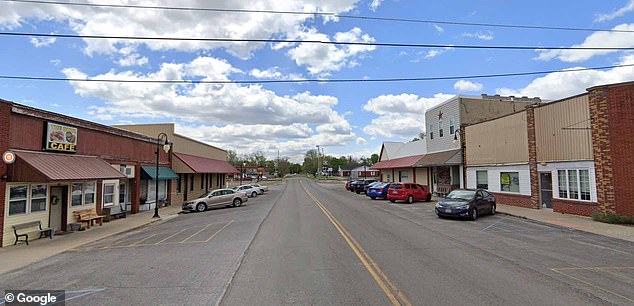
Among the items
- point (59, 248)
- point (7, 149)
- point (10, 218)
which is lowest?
point (59, 248)

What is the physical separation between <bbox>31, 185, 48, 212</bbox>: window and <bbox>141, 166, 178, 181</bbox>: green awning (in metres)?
8.48

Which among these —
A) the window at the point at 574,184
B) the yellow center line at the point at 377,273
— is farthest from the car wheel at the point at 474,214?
the yellow center line at the point at 377,273

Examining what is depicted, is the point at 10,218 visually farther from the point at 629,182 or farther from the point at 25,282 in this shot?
the point at 629,182

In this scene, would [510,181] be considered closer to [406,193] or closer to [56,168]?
[406,193]

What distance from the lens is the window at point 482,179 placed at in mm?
24953

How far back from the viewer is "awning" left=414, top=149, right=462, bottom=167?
90.6ft

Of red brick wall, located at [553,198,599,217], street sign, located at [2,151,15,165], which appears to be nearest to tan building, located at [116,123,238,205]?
street sign, located at [2,151,15,165]

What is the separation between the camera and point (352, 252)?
8945 mm

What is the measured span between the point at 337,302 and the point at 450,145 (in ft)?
88.4

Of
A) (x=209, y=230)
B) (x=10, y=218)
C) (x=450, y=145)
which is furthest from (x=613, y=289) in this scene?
(x=450, y=145)

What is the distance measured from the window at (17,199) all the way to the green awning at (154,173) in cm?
954

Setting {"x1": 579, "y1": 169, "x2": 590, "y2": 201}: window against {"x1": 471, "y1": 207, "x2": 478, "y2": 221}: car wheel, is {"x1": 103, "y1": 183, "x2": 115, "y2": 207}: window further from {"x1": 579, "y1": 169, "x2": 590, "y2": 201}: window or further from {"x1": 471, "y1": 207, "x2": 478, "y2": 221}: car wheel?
{"x1": 579, "y1": 169, "x2": 590, "y2": 201}: window

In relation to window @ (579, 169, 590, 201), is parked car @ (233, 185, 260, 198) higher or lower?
lower

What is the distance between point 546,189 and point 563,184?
156cm
